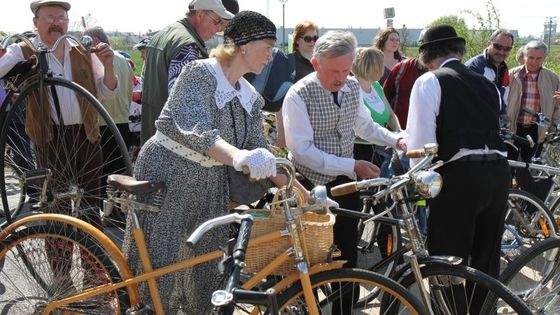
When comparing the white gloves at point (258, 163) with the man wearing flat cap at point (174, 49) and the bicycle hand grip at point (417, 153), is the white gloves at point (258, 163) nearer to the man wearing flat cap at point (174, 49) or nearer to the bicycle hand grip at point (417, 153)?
→ the bicycle hand grip at point (417, 153)

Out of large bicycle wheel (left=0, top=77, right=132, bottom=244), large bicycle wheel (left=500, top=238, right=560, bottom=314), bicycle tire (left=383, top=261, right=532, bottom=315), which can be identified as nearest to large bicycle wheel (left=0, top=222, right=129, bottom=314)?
large bicycle wheel (left=0, top=77, right=132, bottom=244)

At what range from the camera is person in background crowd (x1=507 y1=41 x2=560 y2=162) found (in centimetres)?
680

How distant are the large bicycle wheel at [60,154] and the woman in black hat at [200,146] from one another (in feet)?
2.32

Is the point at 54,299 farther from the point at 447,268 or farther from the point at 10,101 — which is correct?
the point at 447,268

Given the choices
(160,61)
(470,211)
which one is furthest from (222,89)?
(470,211)

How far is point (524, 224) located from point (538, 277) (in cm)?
193

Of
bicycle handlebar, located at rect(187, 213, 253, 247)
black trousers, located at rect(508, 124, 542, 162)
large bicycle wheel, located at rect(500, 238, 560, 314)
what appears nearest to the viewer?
bicycle handlebar, located at rect(187, 213, 253, 247)

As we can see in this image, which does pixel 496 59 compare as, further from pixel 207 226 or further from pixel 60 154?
pixel 207 226

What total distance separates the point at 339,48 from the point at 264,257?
1.21m

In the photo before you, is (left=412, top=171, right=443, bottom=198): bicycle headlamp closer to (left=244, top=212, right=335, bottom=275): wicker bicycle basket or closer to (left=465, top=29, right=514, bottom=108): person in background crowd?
(left=244, top=212, right=335, bottom=275): wicker bicycle basket

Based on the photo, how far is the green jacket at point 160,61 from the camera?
3.85 metres

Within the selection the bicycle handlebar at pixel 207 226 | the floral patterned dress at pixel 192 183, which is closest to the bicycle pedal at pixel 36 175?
the floral patterned dress at pixel 192 183

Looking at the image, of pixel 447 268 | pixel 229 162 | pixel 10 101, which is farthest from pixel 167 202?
pixel 10 101

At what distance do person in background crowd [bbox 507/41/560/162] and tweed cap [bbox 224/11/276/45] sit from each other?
15.4ft
